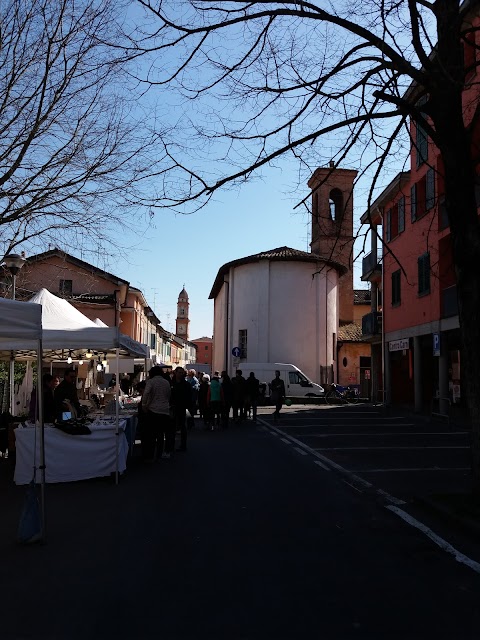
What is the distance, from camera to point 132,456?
13.3m

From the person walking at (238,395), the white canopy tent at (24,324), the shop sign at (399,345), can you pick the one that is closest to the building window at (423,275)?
the shop sign at (399,345)

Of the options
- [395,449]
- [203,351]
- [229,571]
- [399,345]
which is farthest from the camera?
[203,351]

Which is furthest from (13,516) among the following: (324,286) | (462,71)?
(324,286)

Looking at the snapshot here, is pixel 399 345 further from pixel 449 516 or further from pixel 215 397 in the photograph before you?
pixel 449 516

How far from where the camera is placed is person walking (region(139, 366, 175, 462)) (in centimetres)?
1184

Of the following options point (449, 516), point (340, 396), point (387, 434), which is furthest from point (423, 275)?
point (449, 516)

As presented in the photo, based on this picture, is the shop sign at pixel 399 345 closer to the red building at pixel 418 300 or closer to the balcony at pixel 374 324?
the red building at pixel 418 300

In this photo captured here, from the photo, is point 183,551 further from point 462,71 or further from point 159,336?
point 159,336

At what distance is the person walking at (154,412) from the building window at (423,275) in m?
16.1

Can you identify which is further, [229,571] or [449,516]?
[449,516]

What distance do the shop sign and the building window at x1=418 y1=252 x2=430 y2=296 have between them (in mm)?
2574

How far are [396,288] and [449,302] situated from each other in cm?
699

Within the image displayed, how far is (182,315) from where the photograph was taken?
141 m

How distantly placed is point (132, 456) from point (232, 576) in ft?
28.1
